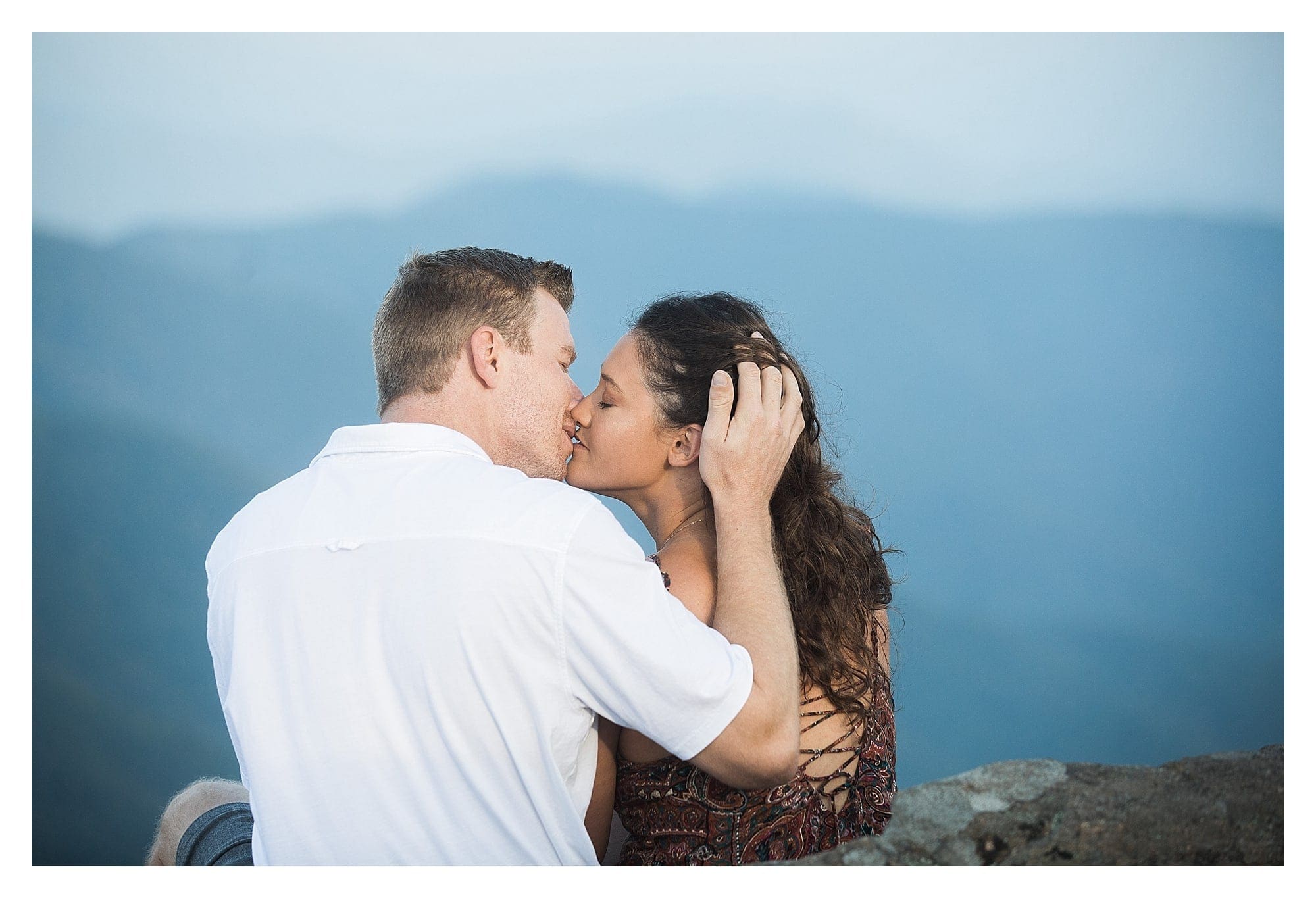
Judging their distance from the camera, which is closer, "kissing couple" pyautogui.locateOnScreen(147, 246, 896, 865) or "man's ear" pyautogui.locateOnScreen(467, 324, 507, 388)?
"kissing couple" pyautogui.locateOnScreen(147, 246, 896, 865)

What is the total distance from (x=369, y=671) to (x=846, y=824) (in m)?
0.91

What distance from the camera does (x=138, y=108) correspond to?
11.0ft

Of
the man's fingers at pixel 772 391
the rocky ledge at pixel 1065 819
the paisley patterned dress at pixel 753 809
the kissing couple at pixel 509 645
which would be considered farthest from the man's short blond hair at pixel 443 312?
the rocky ledge at pixel 1065 819

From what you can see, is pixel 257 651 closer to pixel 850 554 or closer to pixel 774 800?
pixel 774 800

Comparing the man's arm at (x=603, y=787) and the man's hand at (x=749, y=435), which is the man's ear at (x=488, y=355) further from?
the man's arm at (x=603, y=787)

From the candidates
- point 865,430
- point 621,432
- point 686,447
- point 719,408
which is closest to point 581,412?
point 621,432

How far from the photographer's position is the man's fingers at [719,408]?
6.29 ft

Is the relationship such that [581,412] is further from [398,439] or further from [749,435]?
[398,439]

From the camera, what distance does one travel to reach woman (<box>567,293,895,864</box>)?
6.03ft

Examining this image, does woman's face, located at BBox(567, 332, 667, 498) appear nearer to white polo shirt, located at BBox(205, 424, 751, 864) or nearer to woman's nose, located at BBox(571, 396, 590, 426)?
woman's nose, located at BBox(571, 396, 590, 426)

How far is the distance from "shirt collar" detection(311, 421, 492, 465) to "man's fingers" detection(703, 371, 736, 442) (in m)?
0.44

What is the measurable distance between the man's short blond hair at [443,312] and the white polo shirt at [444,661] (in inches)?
11.8

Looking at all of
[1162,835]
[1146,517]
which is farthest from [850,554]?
[1146,517]

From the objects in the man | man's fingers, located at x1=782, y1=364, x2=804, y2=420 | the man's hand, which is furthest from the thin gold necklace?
the man
